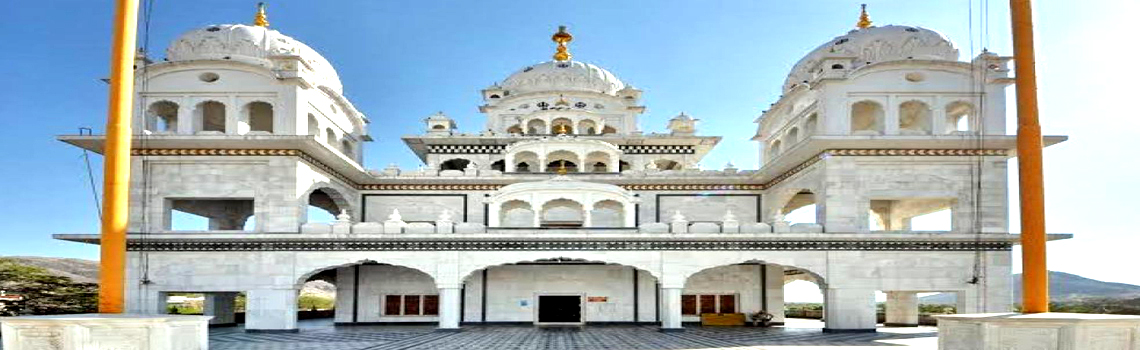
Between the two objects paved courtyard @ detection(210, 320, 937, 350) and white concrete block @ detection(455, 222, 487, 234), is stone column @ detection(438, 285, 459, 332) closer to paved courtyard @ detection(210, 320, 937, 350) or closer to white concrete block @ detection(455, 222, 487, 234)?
paved courtyard @ detection(210, 320, 937, 350)

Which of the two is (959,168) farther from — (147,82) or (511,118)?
(147,82)

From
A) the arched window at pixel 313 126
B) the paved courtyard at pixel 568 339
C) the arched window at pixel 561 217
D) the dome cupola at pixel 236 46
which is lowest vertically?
the paved courtyard at pixel 568 339

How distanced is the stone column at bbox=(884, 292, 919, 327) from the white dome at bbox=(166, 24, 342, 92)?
72.0 feet

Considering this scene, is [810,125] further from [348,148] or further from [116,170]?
[116,170]

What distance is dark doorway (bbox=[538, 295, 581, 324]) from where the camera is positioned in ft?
94.8

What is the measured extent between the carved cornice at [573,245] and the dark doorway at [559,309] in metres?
4.32

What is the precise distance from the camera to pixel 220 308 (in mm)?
28656

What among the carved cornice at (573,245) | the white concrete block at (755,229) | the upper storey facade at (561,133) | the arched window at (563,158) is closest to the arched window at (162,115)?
the carved cornice at (573,245)

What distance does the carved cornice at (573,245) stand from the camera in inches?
963

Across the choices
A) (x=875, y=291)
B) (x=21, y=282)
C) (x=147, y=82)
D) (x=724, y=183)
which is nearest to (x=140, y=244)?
(x=147, y=82)

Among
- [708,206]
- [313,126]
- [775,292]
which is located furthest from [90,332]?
[708,206]

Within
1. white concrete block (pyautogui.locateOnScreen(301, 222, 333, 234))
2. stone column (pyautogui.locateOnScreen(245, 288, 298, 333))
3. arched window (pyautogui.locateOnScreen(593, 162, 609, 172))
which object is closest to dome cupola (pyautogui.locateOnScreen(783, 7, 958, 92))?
arched window (pyautogui.locateOnScreen(593, 162, 609, 172))

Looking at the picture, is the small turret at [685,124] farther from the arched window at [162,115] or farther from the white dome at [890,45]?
the arched window at [162,115]

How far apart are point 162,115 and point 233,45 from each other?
148 inches
